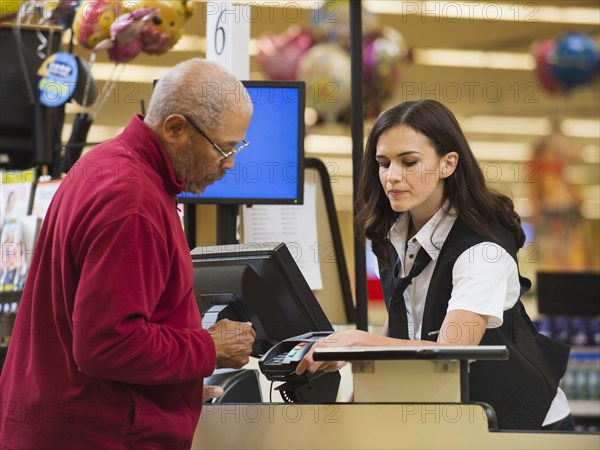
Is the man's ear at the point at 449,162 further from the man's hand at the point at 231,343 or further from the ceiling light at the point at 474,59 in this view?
the ceiling light at the point at 474,59

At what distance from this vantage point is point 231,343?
1.99 meters

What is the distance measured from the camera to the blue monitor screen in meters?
3.24

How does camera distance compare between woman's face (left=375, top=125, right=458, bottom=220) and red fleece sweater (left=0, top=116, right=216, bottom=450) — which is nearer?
red fleece sweater (left=0, top=116, right=216, bottom=450)

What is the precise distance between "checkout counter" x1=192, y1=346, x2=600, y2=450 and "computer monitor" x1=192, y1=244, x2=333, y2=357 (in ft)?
0.88

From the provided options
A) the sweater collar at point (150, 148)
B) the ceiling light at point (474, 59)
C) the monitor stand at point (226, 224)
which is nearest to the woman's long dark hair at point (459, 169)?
the sweater collar at point (150, 148)

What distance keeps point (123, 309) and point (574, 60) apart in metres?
5.64

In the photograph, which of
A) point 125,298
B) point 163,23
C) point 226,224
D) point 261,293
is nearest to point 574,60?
point 163,23

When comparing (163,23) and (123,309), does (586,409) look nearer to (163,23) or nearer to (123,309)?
(163,23)

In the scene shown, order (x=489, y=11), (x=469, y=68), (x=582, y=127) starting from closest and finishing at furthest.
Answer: (x=489, y=11), (x=469, y=68), (x=582, y=127)

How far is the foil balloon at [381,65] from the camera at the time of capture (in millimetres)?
5465

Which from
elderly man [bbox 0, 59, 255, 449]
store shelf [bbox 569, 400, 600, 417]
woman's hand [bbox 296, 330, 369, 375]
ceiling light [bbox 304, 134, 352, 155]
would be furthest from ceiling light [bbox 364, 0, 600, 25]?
elderly man [bbox 0, 59, 255, 449]

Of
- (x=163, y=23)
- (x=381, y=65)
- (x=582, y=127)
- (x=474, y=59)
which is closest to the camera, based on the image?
(x=163, y=23)

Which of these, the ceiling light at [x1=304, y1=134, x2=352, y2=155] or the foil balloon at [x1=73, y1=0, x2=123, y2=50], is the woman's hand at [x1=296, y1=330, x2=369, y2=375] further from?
the ceiling light at [x1=304, y1=134, x2=352, y2=155]

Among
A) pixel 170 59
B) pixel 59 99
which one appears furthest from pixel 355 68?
pixel 170 59
